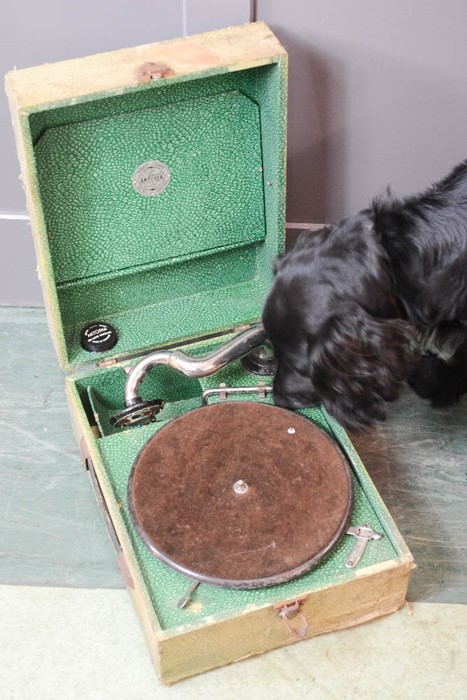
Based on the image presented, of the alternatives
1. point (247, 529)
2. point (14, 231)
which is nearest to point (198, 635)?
point (247, 529)

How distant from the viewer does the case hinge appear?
1779mm

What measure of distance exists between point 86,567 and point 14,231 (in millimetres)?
920

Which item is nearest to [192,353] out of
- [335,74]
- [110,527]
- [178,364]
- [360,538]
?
[178,364]

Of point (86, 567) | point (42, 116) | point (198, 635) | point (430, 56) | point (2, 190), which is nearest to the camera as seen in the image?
point (198, 635)

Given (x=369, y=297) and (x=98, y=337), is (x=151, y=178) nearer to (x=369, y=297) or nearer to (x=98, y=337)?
(x=98, y=337)

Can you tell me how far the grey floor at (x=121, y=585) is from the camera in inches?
70.7

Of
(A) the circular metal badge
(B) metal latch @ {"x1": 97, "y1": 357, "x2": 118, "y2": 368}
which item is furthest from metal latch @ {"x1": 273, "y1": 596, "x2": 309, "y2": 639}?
(A) the circular metal badge

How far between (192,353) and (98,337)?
22 cm

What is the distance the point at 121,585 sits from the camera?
1.96 meters

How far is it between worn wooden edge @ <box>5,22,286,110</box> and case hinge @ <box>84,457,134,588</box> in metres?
0.75

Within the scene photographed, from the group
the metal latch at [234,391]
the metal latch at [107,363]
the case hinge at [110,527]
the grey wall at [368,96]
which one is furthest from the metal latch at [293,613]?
the grey wall at [368,96]

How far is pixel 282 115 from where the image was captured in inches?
75.5

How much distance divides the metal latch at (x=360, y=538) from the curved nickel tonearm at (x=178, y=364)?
0.46 metres

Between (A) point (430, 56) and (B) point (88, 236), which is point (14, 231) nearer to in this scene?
(B) point (88, 236)
